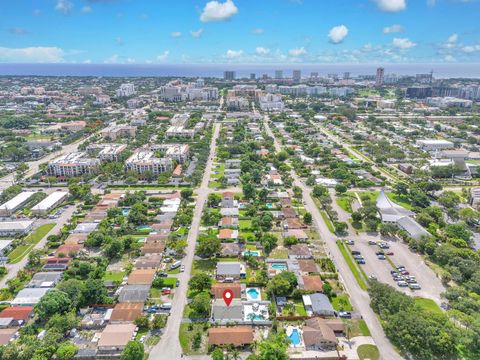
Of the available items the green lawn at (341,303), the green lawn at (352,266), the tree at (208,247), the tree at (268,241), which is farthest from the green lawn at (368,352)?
the tree at (208,247)

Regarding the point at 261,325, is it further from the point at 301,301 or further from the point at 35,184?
the point at 35,184

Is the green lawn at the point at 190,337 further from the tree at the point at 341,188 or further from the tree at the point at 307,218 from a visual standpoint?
the tree at the point at 341,188

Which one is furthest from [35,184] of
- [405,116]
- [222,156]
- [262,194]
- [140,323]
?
[405,116]

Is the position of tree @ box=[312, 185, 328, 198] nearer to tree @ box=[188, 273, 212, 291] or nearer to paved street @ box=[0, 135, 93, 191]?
tree @ box=[188, 273, 212, 291]

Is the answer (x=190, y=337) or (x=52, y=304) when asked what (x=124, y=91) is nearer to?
(x=52, y=304)

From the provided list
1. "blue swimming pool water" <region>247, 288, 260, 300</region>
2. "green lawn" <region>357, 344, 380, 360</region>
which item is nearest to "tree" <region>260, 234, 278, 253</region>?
"blue swimming pool water" <region>247, 288, 260, 300</region>

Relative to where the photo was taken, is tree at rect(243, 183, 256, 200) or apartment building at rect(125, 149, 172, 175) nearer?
tree at rect(243, 183, 256, 200)
